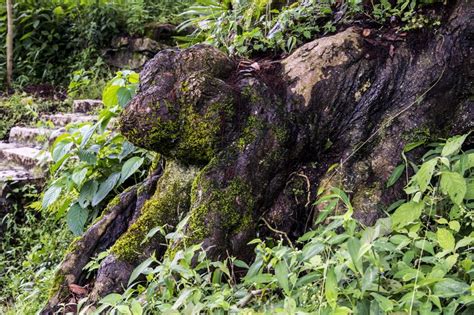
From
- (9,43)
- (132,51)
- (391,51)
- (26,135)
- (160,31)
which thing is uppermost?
(391,51)

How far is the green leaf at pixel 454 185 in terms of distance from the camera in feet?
6.10

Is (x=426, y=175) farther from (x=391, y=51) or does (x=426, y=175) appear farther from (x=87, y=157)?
(x=87, y=157)

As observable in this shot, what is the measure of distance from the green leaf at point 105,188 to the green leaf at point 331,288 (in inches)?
80.1

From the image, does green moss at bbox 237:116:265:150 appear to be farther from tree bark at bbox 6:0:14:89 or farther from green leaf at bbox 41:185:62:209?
tree bark at bbox 6:0:14:89

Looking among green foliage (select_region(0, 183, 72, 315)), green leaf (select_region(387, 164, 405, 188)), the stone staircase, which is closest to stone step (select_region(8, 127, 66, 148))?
the stone staircase

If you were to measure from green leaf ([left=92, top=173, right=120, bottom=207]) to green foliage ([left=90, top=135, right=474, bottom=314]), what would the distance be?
133 cm

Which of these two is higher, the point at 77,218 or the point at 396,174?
the point at 396,174

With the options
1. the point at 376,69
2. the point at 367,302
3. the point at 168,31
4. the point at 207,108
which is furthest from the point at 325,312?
the point at 168,31

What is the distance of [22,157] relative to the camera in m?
5.45

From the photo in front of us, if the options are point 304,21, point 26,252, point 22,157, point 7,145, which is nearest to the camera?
point 304,21

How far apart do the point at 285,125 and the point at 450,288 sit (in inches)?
50.8

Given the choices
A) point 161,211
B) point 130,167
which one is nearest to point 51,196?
point 130,167

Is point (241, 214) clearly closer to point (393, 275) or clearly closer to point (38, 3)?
point (393, 275)

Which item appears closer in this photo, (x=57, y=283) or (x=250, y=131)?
A: (x=250, y=131)
